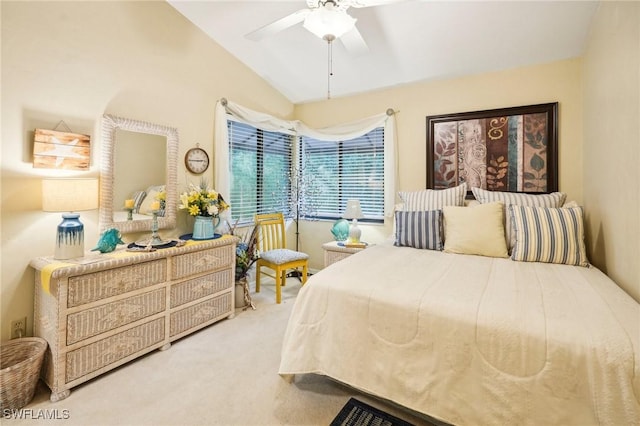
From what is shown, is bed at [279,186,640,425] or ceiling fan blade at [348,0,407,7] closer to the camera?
bed at [279,186,640,425]

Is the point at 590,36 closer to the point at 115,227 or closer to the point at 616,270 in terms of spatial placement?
the point at 616,270

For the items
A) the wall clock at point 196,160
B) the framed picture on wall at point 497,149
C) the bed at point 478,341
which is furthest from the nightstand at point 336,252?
the wall clock at point 196,160

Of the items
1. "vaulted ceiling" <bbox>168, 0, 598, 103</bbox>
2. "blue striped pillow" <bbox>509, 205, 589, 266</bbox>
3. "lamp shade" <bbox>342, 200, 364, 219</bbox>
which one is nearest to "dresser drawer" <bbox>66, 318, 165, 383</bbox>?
"lamp shade" <bbox>342, 200, 364, 219</bbox>

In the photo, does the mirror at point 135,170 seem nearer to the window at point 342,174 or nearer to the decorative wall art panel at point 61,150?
the decorative wall art panel at point 61,150

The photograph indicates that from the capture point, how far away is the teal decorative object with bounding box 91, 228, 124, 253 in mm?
2197

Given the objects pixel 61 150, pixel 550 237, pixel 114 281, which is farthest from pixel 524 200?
pixel 61 150

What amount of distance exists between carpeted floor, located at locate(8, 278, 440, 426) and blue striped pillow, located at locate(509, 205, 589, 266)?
56.7 inches

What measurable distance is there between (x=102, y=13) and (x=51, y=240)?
1.75 m

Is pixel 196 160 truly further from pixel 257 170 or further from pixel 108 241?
pixel 108 241

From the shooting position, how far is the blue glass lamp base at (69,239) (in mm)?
1985

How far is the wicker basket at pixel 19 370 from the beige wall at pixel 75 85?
0.18 m

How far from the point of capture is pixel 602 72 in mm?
2182

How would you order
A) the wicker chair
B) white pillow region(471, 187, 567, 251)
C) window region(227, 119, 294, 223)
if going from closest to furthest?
white pillow region(471, 187, 567, 251)
the wicker chair
window region(227, 119, 294, 223)

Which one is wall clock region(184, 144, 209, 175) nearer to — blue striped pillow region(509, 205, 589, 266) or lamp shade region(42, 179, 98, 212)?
lamp shade region(42, 179, 98, 212)
